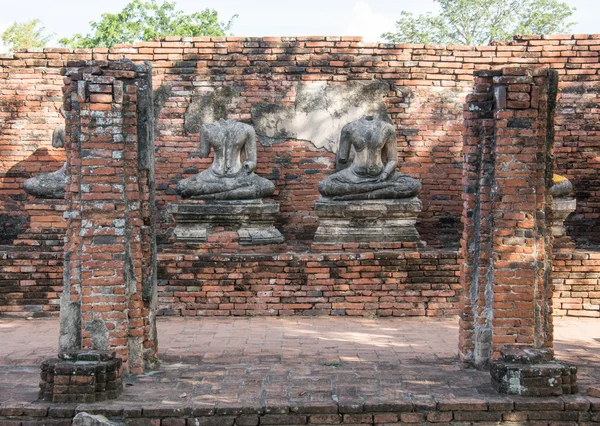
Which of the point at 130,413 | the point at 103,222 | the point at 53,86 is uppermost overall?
the point at 53,86

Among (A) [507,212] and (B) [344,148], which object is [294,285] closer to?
(B) [344,148]

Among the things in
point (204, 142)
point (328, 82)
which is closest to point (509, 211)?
point (204, 142)

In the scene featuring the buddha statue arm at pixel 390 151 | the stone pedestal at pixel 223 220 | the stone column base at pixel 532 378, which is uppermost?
the buddha statue arm at pixel 390 151

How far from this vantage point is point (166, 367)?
657 centimetres

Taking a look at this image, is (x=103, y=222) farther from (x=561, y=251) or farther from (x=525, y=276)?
(x=561, y=251)

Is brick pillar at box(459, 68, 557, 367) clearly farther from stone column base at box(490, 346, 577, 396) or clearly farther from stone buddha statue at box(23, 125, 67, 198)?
stone buddha statue at box(23, 125, 67, 198)

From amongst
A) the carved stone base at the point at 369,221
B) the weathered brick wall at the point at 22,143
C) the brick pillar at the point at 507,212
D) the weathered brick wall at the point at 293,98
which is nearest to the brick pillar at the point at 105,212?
the brick pillar at the point at 507,212

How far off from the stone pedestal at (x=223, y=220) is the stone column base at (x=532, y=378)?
5.01 meters

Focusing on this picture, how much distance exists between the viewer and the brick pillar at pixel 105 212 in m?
6.14

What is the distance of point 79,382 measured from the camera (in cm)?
548

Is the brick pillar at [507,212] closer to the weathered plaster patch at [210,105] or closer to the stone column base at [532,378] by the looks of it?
the stone column base at [532,378]

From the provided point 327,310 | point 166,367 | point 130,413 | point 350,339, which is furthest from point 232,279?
point 130,413

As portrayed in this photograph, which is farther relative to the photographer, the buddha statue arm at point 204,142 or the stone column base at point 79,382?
the buddha statue arm at point 204,142

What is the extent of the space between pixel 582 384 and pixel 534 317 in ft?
2.13
